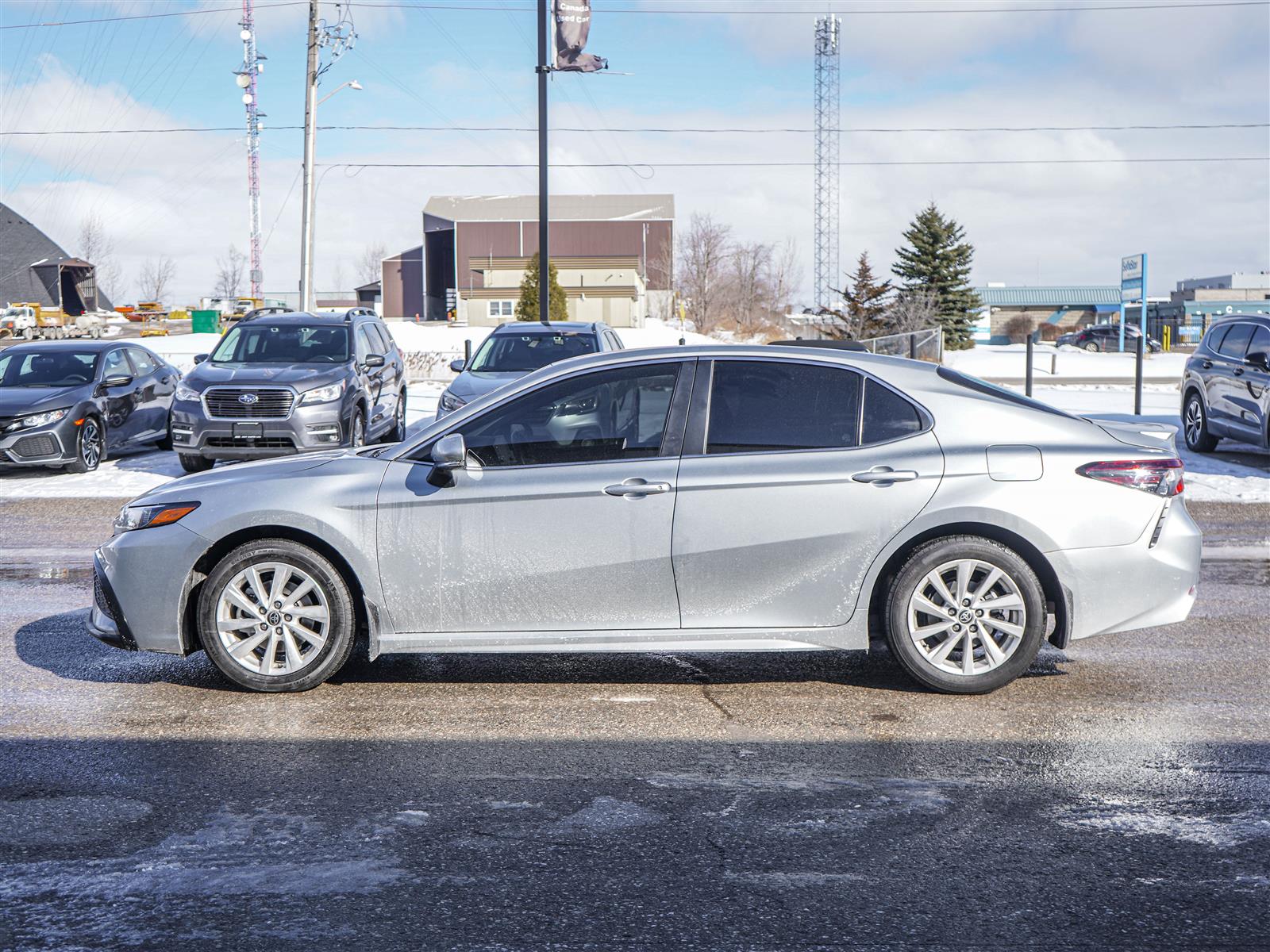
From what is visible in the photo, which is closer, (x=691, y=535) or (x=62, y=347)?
(x=691, y=535)

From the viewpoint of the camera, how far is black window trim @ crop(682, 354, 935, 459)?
584cm

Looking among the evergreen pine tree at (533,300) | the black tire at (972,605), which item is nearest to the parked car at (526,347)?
the black tire at (972,605)

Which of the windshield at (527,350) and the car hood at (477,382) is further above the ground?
the windshield at (527,350)

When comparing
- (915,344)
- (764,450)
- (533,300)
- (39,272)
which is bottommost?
(764,450)

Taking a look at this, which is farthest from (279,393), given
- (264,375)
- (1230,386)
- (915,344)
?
(915,344)

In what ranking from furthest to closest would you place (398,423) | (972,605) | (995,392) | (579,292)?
(579,292)
(398,423)
(995,392)
(972,605)

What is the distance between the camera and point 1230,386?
15.5 meters

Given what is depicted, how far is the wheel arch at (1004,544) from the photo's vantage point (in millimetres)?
5812

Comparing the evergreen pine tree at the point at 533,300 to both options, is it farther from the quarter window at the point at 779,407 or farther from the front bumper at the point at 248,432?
the quarter window at the point at 779,407

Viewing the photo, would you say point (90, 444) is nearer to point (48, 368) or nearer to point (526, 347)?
point (48, 368)

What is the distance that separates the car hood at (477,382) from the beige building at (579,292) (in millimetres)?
51337

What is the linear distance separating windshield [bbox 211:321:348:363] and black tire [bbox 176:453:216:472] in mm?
1195

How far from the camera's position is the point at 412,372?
114ft

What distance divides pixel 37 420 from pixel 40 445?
298mm
